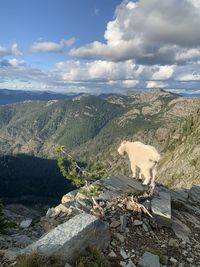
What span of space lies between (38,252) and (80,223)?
2038mm

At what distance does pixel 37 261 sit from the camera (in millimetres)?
9922

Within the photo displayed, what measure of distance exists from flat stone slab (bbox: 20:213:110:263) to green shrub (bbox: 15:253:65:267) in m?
0.31

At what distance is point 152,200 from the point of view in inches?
733

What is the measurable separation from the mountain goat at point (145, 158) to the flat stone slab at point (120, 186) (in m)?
0.82

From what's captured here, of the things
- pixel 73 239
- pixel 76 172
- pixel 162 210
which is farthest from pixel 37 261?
pixel 162 210

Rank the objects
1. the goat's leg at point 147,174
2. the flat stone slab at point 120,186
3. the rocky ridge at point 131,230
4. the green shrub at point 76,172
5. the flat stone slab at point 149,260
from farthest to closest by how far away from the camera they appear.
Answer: the goat's leg at point 147,174 → the flat stone slab at point 120,186 → the green shrub at point 76,172 → the flat stone slab at point 149,260 → the rocky ridge at point 131,230

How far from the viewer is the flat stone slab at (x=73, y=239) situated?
10.9m

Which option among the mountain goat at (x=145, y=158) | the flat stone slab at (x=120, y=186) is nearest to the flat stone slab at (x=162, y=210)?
the flat stone slab at (x=120, y=186)

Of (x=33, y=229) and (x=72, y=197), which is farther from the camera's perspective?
(x=72, y=197)

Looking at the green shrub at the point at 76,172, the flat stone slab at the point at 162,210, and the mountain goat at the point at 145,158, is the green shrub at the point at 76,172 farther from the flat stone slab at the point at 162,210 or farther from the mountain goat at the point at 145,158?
the mountain goat at the point at 145,158

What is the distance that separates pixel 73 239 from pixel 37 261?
169cm

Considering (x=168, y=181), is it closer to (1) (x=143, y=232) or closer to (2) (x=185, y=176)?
(2) (x=185, y=176)

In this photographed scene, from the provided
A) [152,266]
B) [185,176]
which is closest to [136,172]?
[152,266]

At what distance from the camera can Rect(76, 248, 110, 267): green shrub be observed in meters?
11.1
